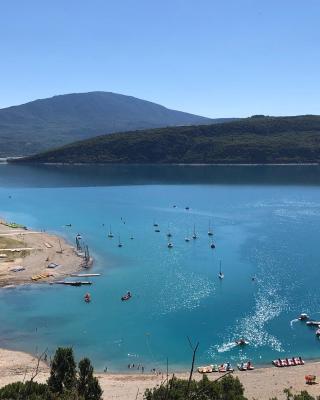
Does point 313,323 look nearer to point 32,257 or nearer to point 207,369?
point 207,369

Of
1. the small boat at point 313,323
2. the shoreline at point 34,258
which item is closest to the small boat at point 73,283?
the shoreline at point 34,258

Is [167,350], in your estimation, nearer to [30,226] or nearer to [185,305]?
[185,305]

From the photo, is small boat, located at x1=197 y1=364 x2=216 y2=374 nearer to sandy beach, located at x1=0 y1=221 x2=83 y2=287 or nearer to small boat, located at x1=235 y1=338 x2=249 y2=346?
small boat, located at x1=235 y1=338 x2=249 y2=346

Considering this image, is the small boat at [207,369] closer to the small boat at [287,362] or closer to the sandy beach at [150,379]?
the sandy beach at [150,379]

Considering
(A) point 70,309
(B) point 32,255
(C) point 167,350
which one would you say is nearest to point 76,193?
(B) point 32,255

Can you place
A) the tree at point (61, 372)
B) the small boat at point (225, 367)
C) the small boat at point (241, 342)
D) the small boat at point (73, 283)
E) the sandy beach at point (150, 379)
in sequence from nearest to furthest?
the tree at point (61, 372)
the sandy beach at point (150, 379)
the small boat at point (225, 367)
the small boat at point (241, 342)
the small boat at point (73, 283)

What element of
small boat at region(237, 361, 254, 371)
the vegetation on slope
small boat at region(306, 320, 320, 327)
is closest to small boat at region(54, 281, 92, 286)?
small boat at region(237, 361, 254, 371)

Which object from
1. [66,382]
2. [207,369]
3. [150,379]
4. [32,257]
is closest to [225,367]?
[207,369]
